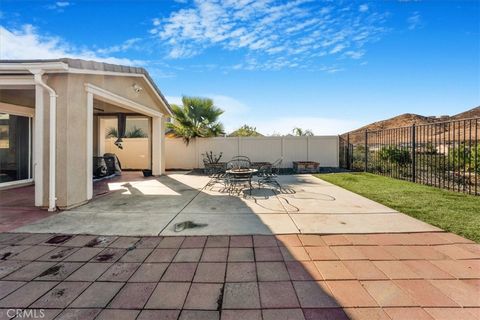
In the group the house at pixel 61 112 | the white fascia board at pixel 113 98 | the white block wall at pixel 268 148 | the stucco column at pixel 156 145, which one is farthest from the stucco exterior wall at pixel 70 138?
the white block wall at pixel 268 148

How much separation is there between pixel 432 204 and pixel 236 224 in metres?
4.60

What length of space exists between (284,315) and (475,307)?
165 cm

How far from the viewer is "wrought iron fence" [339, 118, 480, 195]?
22.8 feet

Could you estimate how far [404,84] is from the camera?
11.6 m

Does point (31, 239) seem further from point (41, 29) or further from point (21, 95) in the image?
point (41, 29)

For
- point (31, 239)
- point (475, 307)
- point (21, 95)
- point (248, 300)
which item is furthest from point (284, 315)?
point (21, 95)

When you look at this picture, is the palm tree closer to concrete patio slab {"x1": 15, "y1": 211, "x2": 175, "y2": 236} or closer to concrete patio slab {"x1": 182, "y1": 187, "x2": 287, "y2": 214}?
concrete patio slab {"x1": 182, "y1": 187, "x2": 287, "y2": 214}

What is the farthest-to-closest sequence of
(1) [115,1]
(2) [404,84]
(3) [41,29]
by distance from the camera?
(2) [404,84], (3) [41,29], (1) [115,1]

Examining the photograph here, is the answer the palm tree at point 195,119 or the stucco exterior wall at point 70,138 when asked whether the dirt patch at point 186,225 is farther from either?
the palm tree at point 195,119

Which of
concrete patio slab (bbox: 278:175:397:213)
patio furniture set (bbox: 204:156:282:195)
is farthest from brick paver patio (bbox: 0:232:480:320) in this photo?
patio furniture set (bbox: 204:156:282:195)

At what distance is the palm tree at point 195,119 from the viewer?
13000 millimetres

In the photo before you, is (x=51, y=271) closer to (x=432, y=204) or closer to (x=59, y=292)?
(x=59, y=292)

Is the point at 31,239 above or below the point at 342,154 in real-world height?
below

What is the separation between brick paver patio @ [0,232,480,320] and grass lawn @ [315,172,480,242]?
0.63 metres
